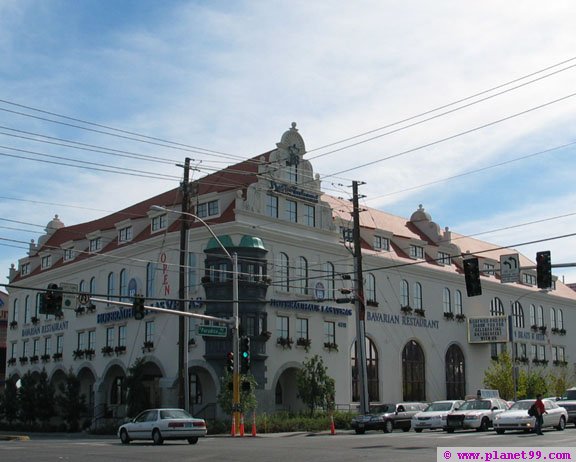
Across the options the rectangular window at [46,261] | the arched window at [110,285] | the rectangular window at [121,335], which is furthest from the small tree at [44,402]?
the rectangular window at [46,261]

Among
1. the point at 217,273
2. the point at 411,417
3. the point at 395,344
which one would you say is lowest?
the point at 411,417

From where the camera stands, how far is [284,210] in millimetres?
49625

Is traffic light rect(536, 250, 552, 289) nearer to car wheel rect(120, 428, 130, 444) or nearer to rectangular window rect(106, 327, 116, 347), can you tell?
car wheel rect(120, 428, 130, 444)

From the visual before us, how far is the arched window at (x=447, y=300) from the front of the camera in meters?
60.8

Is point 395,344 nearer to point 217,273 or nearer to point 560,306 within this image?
point 217,273

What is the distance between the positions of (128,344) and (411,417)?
19560mm

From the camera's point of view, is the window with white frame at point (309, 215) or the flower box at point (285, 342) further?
the window with white frame at point (309, 215)

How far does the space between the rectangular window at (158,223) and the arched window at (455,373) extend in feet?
74.7

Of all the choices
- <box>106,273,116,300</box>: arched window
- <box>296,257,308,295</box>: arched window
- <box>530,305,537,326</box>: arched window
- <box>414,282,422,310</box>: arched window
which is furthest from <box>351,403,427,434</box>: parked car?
<box>530,305,537,326</box>: arched window

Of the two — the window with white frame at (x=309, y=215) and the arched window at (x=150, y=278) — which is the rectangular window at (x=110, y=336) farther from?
the window with white frame at (x=309, y=215)

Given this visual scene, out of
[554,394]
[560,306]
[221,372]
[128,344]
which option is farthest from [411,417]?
[560,306]

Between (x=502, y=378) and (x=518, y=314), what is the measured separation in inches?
383

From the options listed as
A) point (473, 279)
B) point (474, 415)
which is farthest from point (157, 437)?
point (474, 415)

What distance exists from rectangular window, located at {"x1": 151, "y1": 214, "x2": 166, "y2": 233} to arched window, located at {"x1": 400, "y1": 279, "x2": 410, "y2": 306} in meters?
16.7
